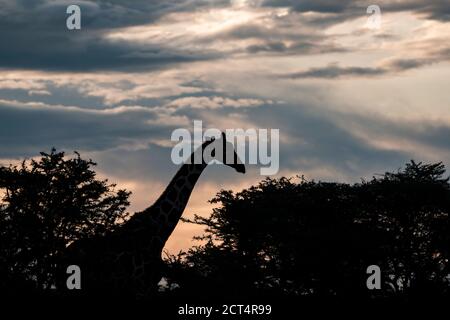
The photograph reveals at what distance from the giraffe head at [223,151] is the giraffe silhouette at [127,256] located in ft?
6.96

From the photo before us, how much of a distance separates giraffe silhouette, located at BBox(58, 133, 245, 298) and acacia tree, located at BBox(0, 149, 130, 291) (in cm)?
291

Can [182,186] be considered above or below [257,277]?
above

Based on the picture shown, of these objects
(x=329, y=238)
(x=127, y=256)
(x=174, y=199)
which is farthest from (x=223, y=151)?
(x=329, y=238)

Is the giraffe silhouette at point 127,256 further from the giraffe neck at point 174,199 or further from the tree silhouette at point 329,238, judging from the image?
the tree silhouette at point 329,238

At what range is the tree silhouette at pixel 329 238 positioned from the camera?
35.3 metres

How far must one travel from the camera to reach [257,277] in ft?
117

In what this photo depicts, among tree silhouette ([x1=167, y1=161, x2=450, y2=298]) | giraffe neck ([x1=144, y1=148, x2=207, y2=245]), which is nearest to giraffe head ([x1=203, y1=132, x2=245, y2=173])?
giraffe neck ([x1=144, y1=148, x2=207, y2=245])

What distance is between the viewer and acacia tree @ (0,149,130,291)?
30125 millimetres

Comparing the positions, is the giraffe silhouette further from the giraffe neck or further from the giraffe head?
the giraffe head

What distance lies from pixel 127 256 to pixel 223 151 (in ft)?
14.9

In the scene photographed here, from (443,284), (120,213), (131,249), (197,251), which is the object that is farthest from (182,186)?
(443,284)
